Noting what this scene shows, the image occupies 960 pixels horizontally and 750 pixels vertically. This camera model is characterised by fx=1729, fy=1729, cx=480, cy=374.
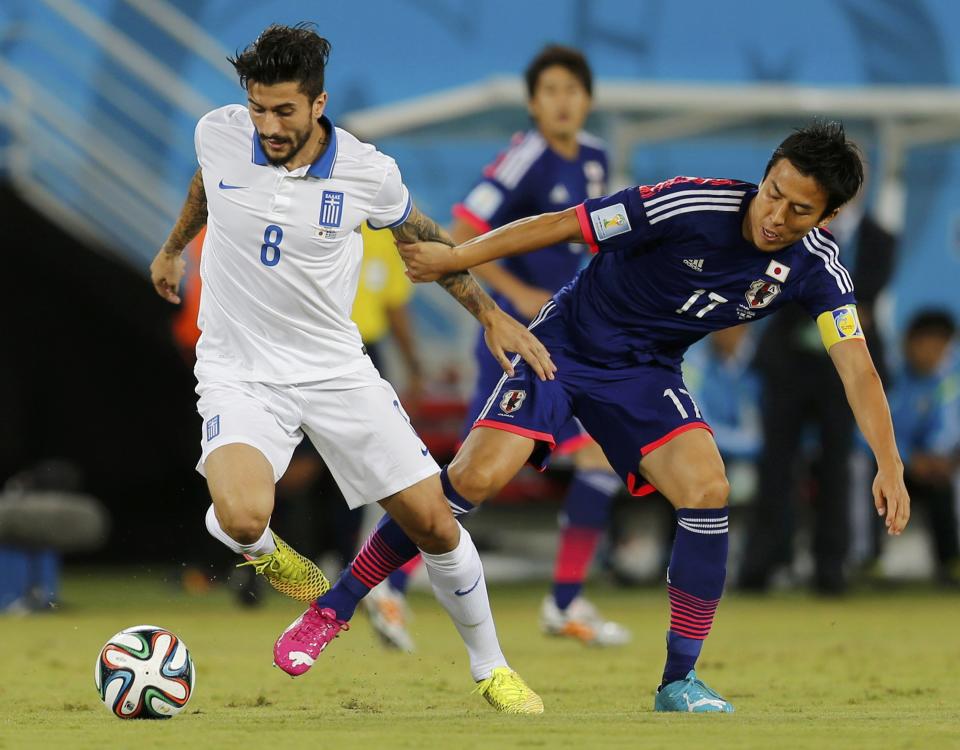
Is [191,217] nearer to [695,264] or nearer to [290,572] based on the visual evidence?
[290,572]

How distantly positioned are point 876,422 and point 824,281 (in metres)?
0.51

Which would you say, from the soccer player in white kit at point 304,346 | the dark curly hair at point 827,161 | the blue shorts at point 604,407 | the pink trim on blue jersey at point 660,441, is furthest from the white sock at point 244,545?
the dark curly hair at point 827,161

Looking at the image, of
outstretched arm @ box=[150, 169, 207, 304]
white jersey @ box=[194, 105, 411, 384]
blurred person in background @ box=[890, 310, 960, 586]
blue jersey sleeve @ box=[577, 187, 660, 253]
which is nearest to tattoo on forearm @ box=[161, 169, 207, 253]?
outstretched arm @ box=[150, 169, 207, 304]

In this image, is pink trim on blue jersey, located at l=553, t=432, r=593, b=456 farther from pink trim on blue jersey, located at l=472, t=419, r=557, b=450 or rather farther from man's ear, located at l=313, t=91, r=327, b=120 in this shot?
man's ear, located at l=313, t=91, r=327, b=120

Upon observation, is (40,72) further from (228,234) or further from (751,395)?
(228,234)

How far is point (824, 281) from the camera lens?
561cm

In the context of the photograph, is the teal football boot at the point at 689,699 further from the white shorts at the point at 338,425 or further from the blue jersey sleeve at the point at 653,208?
the blue jersey sleeve at the point at 653,208

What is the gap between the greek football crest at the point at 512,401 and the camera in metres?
5.87

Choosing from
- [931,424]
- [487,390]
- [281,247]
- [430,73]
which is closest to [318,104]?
[281,247]

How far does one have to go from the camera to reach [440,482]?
18.6 feet

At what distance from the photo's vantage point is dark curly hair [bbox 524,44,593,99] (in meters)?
7.99

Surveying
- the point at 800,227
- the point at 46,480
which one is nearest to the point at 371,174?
the point at 800,227

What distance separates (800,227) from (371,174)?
139 centimetres

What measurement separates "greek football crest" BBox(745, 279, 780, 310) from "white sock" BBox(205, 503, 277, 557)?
5.76ft
